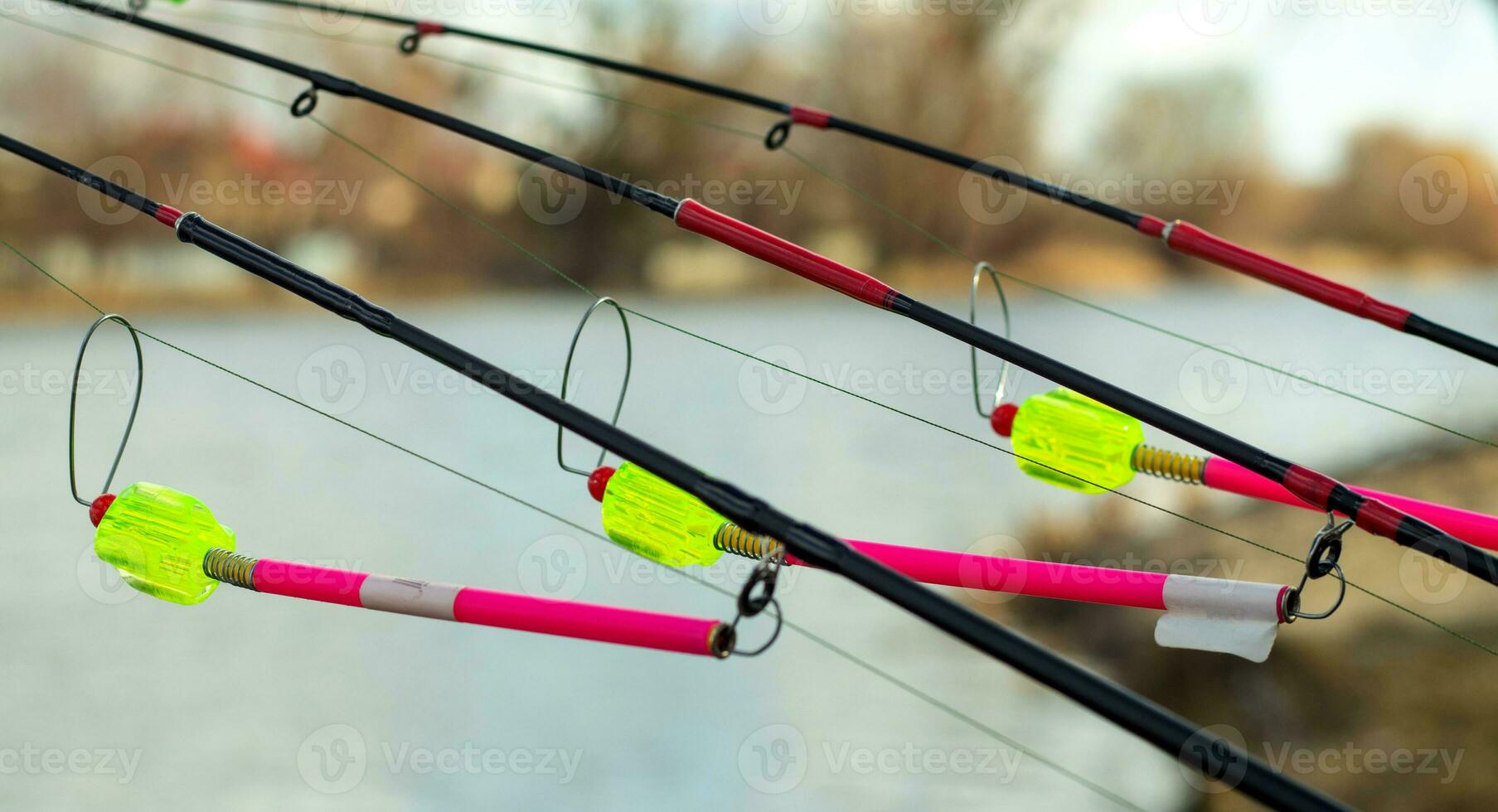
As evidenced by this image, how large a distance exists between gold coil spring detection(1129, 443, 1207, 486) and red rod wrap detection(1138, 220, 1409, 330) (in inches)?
8.2

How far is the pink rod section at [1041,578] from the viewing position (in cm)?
105

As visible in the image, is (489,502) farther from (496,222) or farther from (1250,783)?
(1250,783)

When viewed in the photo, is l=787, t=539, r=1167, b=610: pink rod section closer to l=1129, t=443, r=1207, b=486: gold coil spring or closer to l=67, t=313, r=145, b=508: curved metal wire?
l=1129, t=443, r=1207, b=486: gold coil spring

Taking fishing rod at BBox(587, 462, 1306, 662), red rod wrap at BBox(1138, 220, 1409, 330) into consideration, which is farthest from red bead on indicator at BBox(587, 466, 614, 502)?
red rod wrap at BBox(1138, 220, 1409, 330)

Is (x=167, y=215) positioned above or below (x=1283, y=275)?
below

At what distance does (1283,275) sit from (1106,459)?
275 mm

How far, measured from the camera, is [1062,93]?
6.24 meters

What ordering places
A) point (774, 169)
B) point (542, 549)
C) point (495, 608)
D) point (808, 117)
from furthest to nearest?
1. point (774, 169)
2. point (542, 549)
3. point (808, 117)
4. point (495, 608)

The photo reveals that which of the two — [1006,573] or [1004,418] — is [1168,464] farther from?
[1006,573]

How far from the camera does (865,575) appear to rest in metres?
0.72

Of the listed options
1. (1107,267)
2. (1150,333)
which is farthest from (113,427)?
(1150,333)

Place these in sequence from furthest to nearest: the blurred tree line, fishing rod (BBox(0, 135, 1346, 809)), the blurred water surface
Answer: the blurred tree line → the blurred water surface → fishing rod (BBox(0, 135, 1346, 809))

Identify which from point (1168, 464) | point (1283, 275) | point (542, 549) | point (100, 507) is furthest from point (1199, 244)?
point (542, 549)

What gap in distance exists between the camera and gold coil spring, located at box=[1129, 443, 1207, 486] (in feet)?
4.36
